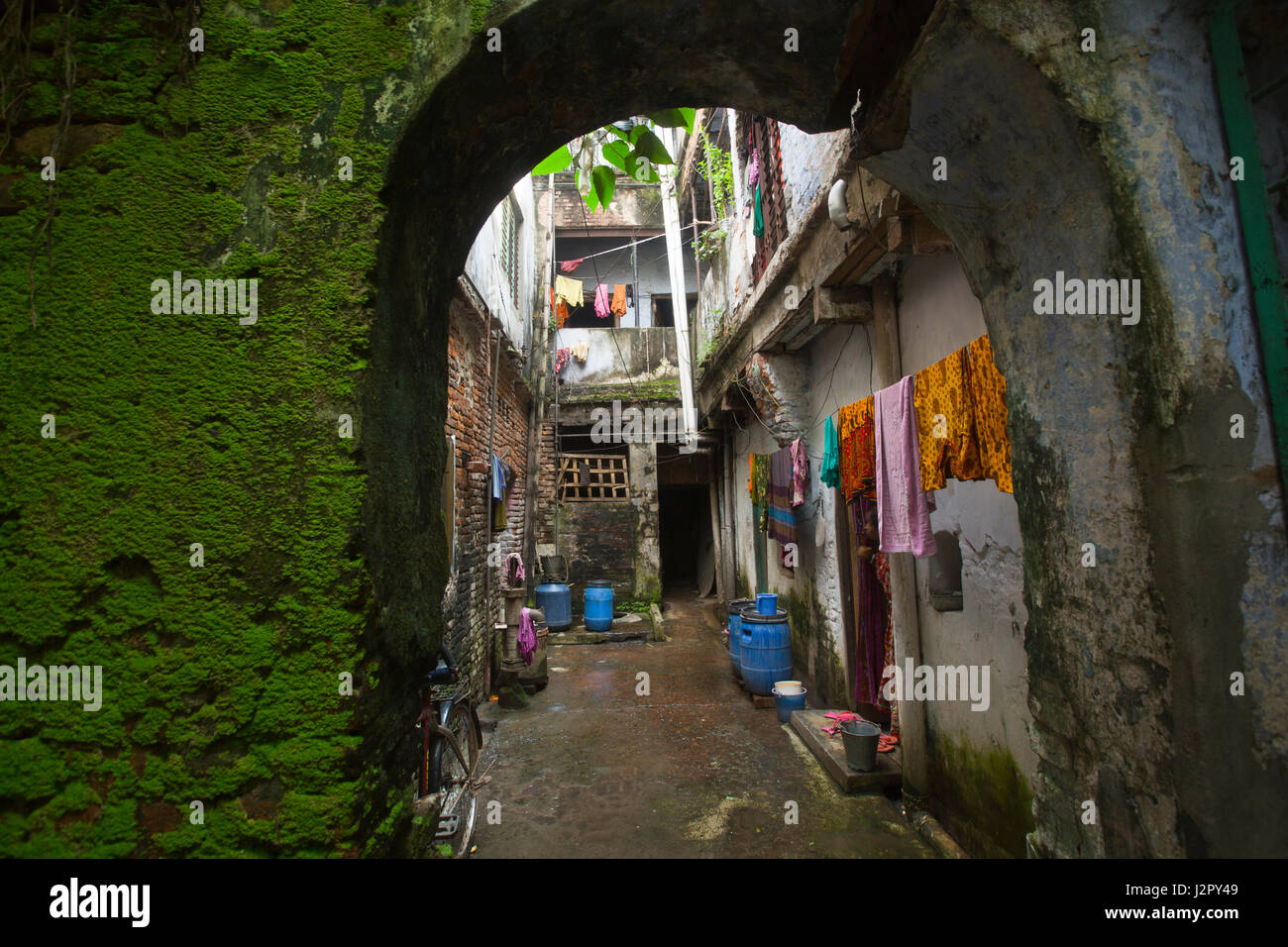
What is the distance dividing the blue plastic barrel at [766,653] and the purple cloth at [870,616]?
1382 mm

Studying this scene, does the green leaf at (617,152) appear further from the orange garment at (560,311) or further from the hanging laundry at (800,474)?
the orange garment at (560,311)

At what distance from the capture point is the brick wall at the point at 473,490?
18.8ft

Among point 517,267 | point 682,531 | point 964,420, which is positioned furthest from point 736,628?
point 682,531

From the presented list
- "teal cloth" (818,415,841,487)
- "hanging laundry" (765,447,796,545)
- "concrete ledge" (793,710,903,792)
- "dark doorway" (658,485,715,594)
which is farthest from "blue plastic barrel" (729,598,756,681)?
"dark doorway" (658,485,715,594)

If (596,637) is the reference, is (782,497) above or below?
above

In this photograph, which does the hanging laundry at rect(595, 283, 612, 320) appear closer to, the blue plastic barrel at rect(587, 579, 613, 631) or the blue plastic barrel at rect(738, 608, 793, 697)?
the blue plastic barrel at rect(587, 579, 613, 631)

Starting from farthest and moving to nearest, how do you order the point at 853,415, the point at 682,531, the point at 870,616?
1. the point at 682,531
2. the point at 870,616
3. the point at 853,415

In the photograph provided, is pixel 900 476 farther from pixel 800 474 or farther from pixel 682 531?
pixel 682 531

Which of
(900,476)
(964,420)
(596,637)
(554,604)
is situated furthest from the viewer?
(554,604)

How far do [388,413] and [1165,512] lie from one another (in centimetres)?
203

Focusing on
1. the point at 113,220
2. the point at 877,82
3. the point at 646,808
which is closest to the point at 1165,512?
the point at 877,82

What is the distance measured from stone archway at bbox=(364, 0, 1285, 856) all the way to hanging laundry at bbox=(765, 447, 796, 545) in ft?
14.7

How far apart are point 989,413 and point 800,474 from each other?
3400mm

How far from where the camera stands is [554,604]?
9.98 meters
